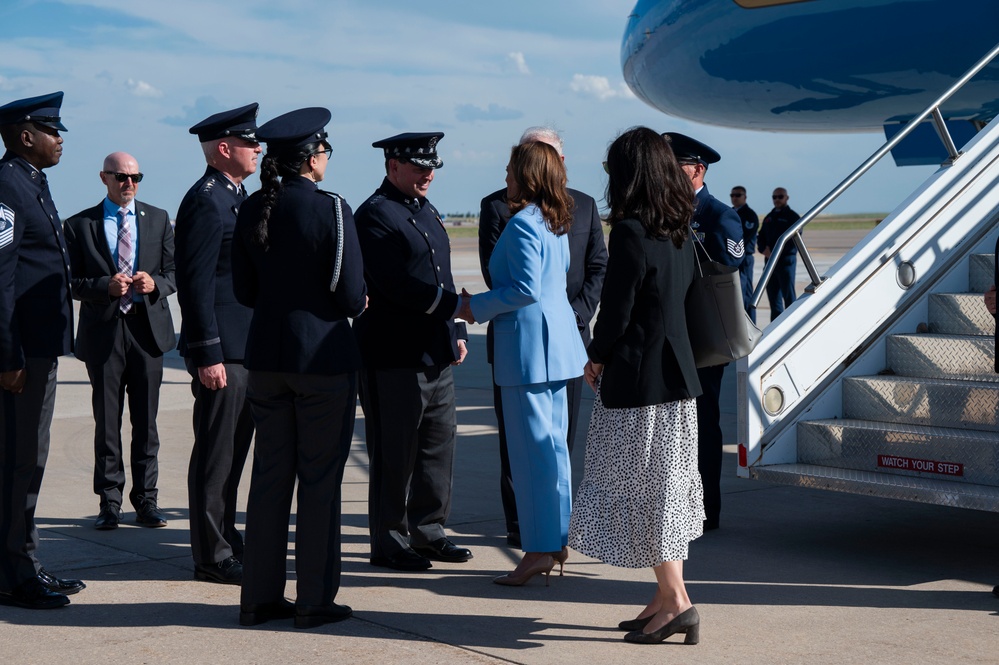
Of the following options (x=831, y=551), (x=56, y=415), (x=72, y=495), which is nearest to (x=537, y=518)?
(x=831, y=551)

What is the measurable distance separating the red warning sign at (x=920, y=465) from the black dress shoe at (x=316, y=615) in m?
2.53

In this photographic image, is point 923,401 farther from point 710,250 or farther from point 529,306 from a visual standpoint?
point 529,306

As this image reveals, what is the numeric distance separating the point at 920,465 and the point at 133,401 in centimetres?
395

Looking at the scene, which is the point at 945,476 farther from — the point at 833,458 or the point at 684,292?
the point at 684,292

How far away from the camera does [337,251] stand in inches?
162

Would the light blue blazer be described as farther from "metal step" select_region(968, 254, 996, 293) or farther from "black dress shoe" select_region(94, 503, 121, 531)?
"metal step" select_region(968, 254, 996, 293)

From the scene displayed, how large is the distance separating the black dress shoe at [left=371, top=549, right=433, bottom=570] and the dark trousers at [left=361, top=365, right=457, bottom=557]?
0.02m

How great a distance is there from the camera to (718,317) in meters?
4.11

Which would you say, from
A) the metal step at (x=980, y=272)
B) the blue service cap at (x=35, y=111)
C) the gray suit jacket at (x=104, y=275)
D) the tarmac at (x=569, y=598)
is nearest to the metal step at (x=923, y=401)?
the tarmac at (x=569, y=598)

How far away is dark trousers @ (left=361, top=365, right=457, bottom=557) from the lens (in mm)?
5027

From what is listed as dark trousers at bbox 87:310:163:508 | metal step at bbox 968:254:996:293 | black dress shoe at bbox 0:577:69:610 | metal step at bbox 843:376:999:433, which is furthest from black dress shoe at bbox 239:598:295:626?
metal step at bbox 968:254:996:293

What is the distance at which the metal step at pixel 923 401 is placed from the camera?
5.20m

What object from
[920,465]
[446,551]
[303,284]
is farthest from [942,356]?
[303,284]

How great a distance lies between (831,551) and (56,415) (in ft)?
22.6
